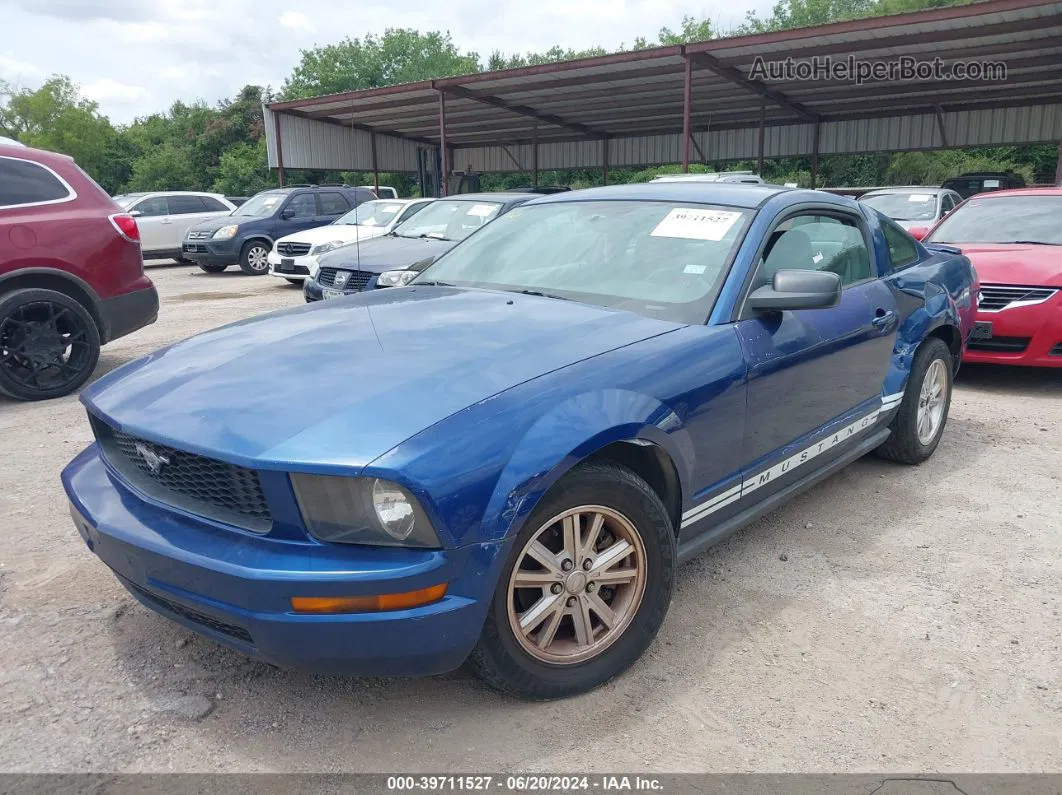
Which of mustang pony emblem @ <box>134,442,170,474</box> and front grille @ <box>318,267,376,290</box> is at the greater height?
front grille @ <box>318,267,376,290</box>

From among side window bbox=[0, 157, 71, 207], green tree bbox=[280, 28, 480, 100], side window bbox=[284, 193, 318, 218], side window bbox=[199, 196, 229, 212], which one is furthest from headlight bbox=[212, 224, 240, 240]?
green tree bbox=[280, 28, 480, 100]

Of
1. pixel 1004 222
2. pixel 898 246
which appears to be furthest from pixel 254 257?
pixel 898 246

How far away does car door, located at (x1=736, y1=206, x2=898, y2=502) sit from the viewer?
10.4ft

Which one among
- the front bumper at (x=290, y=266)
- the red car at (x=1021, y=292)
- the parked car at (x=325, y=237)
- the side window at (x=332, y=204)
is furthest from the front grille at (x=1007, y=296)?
the side window at (x=332, y=204)

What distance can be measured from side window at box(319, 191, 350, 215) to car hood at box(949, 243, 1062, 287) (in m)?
11.7

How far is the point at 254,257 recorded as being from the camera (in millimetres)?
15391

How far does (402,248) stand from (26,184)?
3.66 m

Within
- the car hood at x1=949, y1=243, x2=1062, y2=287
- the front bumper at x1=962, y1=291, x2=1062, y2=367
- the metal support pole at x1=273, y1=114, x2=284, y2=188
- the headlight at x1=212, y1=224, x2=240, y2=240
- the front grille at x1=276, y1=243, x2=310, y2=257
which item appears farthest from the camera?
the metal support pole at x1=273, y1=114, x2=284, y2=188

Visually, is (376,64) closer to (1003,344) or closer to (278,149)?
(278,149)

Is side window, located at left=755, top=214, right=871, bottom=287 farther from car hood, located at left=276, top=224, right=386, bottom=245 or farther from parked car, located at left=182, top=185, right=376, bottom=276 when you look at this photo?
parked car, located at left=182, top=185, right=376, bottom=276

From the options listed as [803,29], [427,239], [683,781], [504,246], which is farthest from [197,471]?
[803,29]

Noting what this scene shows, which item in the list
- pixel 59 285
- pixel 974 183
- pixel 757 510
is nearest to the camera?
pixel 757 510

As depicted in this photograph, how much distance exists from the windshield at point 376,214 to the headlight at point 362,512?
10848 mm

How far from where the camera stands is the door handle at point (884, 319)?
3.99 m
